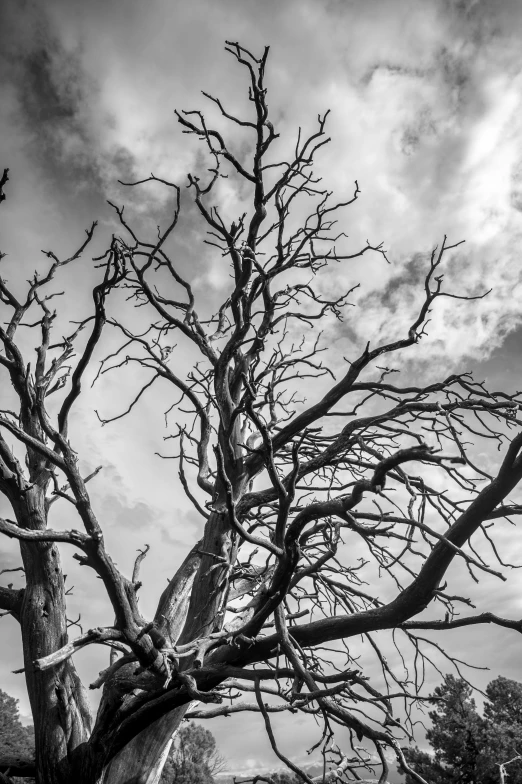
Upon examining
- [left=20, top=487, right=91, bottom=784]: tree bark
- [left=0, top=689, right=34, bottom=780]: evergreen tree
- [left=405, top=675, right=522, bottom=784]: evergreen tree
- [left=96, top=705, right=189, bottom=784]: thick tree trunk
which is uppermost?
[left=0, top=689, right=34, bottom=780]: evergreen tree

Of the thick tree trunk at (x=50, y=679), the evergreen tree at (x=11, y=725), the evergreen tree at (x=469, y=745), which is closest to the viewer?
the thick tree trunk at (x=50, y=679)

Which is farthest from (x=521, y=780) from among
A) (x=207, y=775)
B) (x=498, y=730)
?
(x=207, y=775)

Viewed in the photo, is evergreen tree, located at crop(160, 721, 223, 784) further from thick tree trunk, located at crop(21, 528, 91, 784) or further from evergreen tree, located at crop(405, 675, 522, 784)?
thick tree trunk, located at crop(21, 528, 91, 784)

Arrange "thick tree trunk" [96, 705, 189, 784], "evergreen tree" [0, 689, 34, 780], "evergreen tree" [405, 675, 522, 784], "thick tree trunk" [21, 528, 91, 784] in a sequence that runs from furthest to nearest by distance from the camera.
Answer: "evergreen tree" [0, 689, 34, 780]
"evergreen tree" [405, 675, 522, 784]
"thick tree trunk" [21, 528, 91, 784]
"thick tree trunk" [96, 705, 189, 784]

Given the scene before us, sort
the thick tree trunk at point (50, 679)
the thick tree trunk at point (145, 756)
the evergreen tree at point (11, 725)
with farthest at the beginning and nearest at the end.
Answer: the evergreen tree at point (11, 725), the thick tree trunk at point (50, 679), the thick tree trunk at point (145, 756)

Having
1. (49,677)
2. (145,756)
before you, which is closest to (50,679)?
(49,677)

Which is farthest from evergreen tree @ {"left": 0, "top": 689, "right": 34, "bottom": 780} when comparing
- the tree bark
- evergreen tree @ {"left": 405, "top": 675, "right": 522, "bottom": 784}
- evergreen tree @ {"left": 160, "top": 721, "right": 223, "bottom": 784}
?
the tree bark

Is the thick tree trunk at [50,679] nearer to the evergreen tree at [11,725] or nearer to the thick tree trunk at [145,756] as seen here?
the thick tree trunk at [145,756]

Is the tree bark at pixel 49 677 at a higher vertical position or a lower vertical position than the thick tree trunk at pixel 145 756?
higher

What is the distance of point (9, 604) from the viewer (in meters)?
4.45

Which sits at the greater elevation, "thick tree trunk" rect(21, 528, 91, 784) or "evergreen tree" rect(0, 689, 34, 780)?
"evergreen tree" rect(0, 689, 34, 780)

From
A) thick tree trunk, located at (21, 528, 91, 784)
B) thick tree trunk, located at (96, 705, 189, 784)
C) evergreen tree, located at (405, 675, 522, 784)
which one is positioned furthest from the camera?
evergreen tree, located at (405, 675, 522, 784)

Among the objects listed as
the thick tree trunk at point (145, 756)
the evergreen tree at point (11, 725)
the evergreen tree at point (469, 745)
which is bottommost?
the evergreen tree at point (469, 745)

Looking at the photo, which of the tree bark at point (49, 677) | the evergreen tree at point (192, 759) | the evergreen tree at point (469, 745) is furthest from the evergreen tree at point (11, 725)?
the tree bark at point (49, 677)
